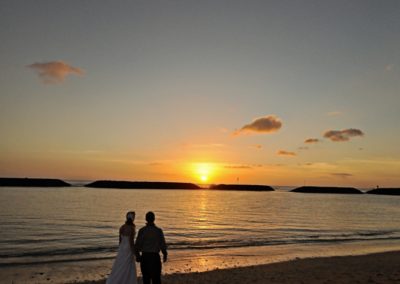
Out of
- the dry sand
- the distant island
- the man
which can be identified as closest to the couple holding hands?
the man

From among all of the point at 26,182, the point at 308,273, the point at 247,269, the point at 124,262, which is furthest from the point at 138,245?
the point at 26,182

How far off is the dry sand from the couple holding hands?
16.0 ft

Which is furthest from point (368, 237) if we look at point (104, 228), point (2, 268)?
point (2, 268)

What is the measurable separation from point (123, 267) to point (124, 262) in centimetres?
15

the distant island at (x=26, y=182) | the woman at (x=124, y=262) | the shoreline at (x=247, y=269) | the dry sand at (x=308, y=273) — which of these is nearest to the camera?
the woman at (x=124, y=262)

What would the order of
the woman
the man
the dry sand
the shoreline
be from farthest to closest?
1. the shoreline
2. the dry sand
3. the woman
4. the man

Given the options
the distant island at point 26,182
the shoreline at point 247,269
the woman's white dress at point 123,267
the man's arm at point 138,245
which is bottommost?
the shoreline at point 247,269

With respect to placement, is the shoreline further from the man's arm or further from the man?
the man's arm

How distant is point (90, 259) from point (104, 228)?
1647 centimetres

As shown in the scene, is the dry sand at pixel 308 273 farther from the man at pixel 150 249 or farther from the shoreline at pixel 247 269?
the man at pixel 150 249

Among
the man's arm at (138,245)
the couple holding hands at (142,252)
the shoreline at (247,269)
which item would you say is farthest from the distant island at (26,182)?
the man's arm at (138,245)

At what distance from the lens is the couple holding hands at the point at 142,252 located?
10.7 metres

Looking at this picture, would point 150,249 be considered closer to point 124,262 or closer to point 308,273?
point 124,262

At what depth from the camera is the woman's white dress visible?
11.0 meters
